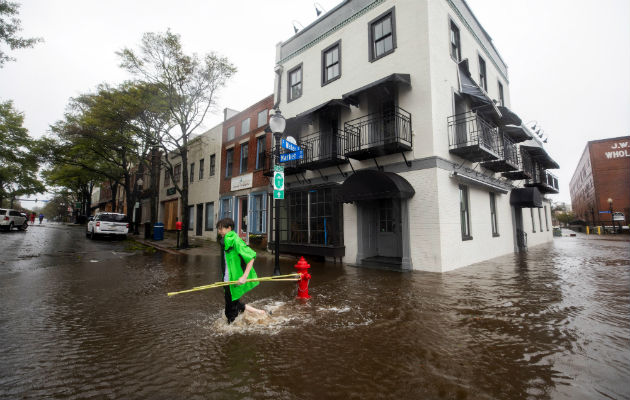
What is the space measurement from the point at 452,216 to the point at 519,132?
25.0 feet

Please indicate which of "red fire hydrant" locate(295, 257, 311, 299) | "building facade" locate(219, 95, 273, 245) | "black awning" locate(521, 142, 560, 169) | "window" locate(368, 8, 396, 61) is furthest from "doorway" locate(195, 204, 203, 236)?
"black awning" locate(521, 142, 560, 169)

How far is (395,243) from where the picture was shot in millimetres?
10086

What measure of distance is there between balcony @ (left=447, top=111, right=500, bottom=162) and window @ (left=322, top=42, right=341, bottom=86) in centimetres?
512

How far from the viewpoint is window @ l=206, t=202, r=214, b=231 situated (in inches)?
762

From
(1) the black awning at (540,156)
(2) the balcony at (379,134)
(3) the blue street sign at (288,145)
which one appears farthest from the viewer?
(1) the black awning at (540,156)

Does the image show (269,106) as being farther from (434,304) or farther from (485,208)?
(434,304)

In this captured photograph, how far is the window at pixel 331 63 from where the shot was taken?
11992mm

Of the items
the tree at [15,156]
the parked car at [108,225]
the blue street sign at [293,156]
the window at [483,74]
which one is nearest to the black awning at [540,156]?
the window at [483,74]

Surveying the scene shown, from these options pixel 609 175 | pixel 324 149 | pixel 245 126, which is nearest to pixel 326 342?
pixel 324 149

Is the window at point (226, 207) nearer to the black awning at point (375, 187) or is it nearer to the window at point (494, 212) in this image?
the black awning at point (375, 187)

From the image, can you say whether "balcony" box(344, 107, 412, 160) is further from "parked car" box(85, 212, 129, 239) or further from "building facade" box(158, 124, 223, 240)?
"parked car" box(85, 212, 129, 239)

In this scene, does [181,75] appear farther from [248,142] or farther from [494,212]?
Answer: [494,212]

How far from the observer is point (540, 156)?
17359 mm

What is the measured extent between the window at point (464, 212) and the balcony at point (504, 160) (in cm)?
170
